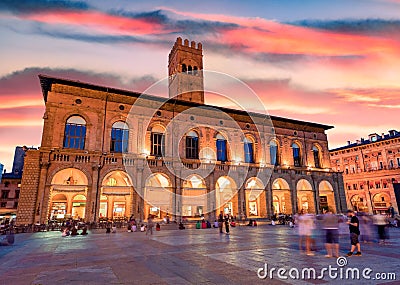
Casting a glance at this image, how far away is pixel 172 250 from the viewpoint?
10867 mm

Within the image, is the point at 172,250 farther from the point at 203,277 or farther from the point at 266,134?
the point at 266,134

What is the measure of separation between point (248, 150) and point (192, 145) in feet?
27.7

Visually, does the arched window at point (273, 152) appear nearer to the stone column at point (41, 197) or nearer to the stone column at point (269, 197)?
the stone column at point (269, 197)

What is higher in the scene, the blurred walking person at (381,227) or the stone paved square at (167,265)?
the blurred walking person at (381,227)

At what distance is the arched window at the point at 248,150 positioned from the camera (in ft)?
112

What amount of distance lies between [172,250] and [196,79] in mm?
37015

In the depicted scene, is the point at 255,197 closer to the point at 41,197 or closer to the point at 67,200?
the point at 67,200

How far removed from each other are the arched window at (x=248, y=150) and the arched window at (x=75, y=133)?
66.7ft

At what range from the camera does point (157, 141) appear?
96.1ft

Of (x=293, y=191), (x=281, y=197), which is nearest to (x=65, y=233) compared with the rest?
(x=293, y=191)

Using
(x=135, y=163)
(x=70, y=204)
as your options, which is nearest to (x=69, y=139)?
(x=135, y=163)

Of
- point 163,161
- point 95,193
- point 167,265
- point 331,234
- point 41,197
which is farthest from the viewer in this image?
point 163,161

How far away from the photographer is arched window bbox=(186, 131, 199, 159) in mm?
30781

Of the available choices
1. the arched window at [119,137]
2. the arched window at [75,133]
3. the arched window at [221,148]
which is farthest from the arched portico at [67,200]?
the arched window at [221,148]
